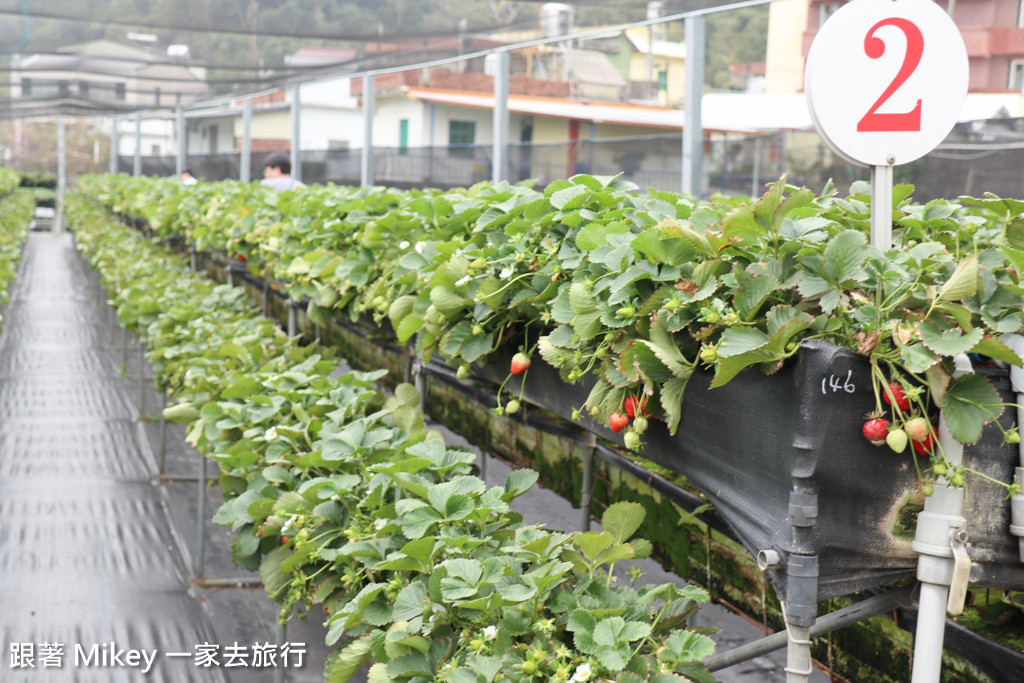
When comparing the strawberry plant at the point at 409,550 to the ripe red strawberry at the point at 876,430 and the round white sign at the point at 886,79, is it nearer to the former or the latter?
the ripe red strawberry at the point at 876,430

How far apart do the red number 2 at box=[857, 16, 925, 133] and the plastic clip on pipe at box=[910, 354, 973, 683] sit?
430mm

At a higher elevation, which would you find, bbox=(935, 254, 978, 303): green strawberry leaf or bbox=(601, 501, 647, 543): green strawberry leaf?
bbox=(935, 254, 978, 303): green strawberry leaf

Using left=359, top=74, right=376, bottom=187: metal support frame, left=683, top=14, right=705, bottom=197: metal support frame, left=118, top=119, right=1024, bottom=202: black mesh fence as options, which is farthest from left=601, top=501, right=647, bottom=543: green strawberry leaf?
left=359, top=74, right=376, bottom=187: metal support frame

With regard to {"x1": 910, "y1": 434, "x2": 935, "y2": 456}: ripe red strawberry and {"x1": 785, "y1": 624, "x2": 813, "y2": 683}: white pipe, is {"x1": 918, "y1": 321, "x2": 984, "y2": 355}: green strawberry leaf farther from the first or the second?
{"x1": 785, "y1": 624, "x2": 813, "y2": 683}: white pipe

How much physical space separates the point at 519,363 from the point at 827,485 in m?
0.88

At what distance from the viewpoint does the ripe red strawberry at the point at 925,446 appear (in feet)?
4.43

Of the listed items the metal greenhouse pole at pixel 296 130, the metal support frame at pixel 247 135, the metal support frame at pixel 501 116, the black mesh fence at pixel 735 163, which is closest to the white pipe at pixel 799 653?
the black mesh fence at pixel 735 163

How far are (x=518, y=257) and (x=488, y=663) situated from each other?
880mm

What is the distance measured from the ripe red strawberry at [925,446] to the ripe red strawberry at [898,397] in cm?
5

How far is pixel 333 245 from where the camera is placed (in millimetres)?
3814

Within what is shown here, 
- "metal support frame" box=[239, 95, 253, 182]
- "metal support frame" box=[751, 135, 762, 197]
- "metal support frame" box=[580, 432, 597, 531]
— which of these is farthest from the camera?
"metal support frame" box=[239, 95, 253, 182]

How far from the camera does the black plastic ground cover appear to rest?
3234mm

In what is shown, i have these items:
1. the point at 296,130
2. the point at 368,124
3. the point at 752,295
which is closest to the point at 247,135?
the point at 296,130

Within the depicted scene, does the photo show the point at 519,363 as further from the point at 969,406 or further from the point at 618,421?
the point at 969,406
